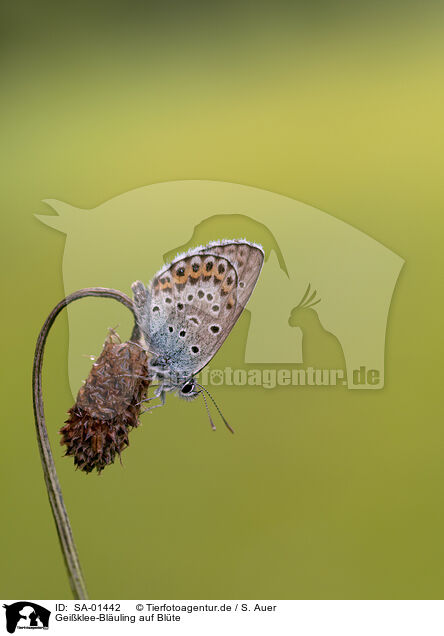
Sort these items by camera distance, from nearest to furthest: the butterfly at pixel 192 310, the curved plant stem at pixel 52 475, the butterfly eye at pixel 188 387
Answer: the curved plant stem at pixel 52 475, the butterfly at pixel 192 310, the butterfly eye at pixel 188 387

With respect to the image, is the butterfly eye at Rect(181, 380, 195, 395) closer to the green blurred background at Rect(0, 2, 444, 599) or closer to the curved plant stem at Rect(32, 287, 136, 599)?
the green blurred background at Rect(0, 2, 444, 599)

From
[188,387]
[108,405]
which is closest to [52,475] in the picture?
[108,405]
